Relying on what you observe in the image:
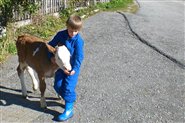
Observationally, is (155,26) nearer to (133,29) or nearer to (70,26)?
(133,29)

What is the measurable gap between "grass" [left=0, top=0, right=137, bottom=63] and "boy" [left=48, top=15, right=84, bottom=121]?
8.68ft

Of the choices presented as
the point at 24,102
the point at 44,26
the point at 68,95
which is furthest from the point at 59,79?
the point at 44,26

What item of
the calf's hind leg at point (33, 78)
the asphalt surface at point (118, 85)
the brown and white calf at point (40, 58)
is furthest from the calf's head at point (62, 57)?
the calf's hind leg at point (33, 78)

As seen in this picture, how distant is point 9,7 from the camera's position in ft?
29.0

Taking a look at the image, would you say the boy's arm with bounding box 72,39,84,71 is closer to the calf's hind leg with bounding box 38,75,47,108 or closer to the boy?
the boy

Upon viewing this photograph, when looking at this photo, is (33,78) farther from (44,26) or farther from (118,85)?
(44,26)

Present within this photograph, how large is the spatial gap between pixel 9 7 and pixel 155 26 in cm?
493

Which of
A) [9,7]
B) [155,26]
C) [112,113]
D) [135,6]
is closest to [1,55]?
[9,7]

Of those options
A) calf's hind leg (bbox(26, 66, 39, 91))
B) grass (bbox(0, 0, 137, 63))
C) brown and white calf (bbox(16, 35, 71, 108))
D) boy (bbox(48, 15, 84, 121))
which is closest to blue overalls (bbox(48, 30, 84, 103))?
boy (bbox(48, 15, 84, 121))

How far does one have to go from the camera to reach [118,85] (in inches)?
268

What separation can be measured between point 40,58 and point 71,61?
19.0 inches

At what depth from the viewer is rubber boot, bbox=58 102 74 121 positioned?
17.6 feet

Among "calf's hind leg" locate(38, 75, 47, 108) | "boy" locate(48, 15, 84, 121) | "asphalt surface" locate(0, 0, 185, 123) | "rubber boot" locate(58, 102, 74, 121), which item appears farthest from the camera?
"asphalt surface" locate(0, 0, 185, 123)

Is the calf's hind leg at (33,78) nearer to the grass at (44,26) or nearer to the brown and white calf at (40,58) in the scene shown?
the brown and white calf at (40,58)
